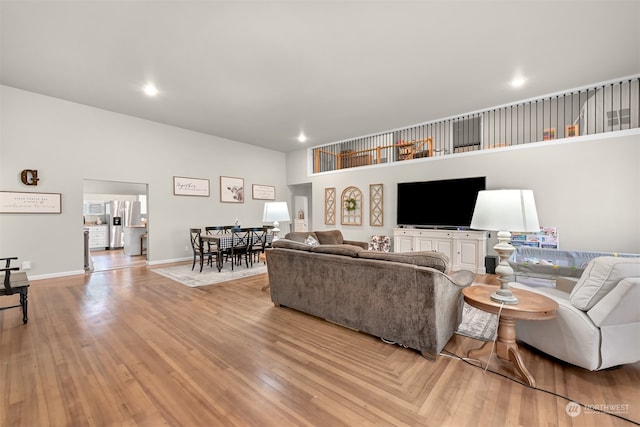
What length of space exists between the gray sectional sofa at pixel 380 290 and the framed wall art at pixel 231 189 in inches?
198

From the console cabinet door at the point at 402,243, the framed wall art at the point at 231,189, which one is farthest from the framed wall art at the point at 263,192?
the console cabinet door at the point at 402,243

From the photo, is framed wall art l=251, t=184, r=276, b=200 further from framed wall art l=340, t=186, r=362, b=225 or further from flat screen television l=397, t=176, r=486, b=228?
flat screen television l=397, t=176, r=486, b=228

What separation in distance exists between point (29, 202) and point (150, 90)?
2.97 metres

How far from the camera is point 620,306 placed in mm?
1713

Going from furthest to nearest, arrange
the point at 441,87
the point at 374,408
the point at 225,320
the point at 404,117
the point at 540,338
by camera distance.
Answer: the point at 404,117 < the point at 441,87 < the point at 225,320 < the point at 540,338 < the point at 374,408

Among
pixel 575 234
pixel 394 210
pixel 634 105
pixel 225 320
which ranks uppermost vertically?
pixel 634 105

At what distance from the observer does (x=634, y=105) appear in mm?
4555

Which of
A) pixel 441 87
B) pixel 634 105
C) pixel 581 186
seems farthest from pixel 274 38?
pixel 634 105

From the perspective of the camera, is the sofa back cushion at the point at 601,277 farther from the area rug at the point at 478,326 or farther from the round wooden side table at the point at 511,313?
the area rug at the point at 478,326

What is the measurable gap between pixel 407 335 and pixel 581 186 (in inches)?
183

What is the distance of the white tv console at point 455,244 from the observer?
17.1 feet

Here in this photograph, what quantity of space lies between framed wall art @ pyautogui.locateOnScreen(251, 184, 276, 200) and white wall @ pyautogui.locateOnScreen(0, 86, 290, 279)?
973 mm

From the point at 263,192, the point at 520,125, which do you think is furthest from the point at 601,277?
the point at 263,192

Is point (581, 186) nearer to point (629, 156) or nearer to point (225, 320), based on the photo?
point (629, 156)
